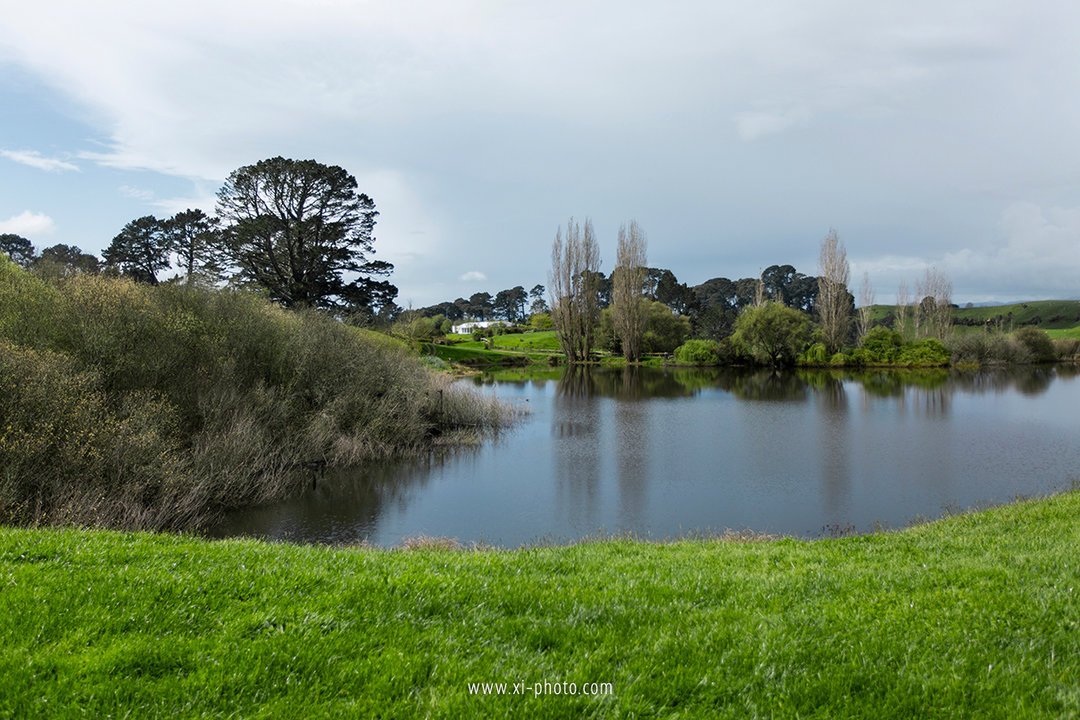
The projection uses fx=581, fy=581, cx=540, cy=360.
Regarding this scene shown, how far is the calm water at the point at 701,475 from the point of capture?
39.3 feet

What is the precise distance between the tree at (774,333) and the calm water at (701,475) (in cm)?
2919

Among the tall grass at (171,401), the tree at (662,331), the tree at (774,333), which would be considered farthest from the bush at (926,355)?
the tall grass at (171,401)

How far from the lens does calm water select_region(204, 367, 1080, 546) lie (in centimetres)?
1197

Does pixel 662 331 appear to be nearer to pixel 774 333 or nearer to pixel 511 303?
pixel 774 333

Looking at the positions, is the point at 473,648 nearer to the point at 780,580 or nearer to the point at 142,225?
the point at 780,580

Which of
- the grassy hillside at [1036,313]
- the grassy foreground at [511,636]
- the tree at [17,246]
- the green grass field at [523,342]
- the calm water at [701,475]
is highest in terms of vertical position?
the tree at [17,246]

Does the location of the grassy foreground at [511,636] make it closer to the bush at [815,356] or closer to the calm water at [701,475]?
the calm water at [701,475]

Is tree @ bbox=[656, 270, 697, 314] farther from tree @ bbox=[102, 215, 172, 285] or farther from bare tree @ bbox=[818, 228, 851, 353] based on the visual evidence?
tree @ bbox=[102, 215, 172, 285]

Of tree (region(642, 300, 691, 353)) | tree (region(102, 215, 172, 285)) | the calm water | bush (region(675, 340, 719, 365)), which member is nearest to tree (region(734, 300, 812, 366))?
bush (region(675, 340, 719, 365))

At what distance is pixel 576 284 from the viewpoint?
211 feet

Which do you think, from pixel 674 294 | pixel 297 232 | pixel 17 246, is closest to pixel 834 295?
pixel 674 294

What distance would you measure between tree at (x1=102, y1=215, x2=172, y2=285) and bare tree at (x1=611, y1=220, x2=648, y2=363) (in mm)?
40636

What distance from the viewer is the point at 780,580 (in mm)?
5492

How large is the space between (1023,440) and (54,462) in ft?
86.2
